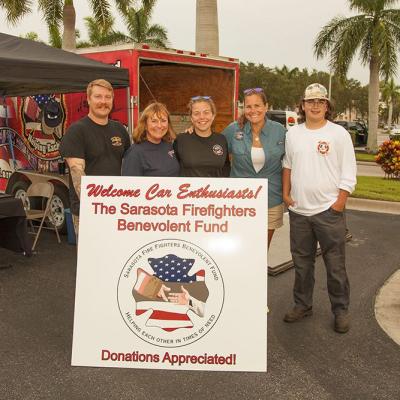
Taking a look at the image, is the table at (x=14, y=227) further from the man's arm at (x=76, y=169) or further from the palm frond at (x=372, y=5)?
the palm frond at (x=372, y=5)

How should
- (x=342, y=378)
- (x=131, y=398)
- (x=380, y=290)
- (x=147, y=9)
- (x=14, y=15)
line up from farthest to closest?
(x=147, y=9)
(x=14, y=15)
(x=380, y=290)
(x=342, y=378)
(x=131, y=398)

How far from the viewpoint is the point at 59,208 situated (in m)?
7.12

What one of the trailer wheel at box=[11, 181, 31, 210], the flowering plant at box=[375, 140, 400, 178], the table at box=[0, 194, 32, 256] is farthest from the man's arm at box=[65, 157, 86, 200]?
the flowering plant at box=[375, 140, 400, 178]

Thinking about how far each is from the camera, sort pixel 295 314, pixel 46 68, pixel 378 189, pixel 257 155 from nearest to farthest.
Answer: pixel 257 155 → pixel 295 314 → pixel 46 68 → pixel 378 189

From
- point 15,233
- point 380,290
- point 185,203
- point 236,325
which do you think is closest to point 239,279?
point 236,325

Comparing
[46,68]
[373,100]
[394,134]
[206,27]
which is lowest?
[394,134]

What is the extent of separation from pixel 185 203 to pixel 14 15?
19.6 metres

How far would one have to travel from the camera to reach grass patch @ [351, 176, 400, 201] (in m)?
9.88

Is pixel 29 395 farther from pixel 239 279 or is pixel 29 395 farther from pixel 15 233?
pixel 15 233

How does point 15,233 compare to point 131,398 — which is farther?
point 15,233

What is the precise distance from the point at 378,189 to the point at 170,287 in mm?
8722

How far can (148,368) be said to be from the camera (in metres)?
3.11

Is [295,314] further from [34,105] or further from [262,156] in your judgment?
[34,105]

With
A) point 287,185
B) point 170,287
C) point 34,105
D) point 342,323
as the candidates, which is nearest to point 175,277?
point 170,287
